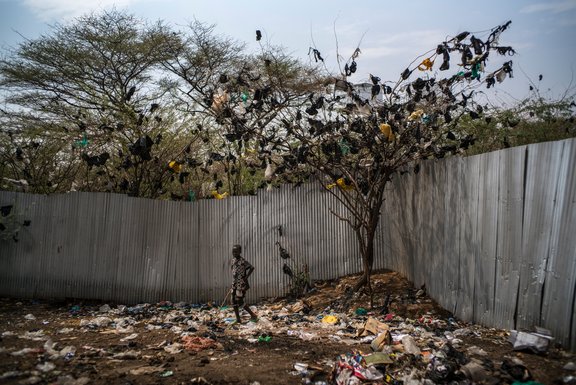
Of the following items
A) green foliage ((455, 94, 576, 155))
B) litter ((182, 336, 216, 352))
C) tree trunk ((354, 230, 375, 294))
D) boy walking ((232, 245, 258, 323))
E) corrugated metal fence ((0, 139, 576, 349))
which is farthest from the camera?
green foliage ((455, 94, 576, 155))

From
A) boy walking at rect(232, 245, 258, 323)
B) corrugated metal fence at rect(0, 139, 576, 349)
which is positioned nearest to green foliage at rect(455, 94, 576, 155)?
corrugated metal fence at rect(0, 139, 576, 349)

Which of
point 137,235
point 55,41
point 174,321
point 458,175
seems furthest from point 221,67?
point 458,175

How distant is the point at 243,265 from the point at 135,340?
1867mm

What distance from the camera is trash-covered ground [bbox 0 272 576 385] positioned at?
405cm

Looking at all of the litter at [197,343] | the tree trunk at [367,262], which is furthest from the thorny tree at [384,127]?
the litter at [197,343]

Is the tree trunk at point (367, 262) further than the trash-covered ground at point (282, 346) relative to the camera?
Yes

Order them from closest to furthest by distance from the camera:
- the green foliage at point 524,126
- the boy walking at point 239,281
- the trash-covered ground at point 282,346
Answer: the trash-covered ground at point 282,346 → the boy walking at point 239,281 → the green foliage at point 524,126

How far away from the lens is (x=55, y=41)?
443 inches

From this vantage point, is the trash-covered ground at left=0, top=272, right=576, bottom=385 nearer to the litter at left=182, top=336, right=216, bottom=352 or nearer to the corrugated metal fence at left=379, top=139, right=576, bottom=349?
the litter at left=182, top=336, right=216, bottom=352

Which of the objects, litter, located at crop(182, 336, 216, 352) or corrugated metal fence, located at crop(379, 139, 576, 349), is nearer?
corrugated metal fence, located at crop(379, 139, 576, 349)

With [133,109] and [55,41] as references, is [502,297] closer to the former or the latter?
[133,109]

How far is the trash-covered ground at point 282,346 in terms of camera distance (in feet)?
13.3

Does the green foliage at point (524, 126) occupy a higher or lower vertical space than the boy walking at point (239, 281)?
higher

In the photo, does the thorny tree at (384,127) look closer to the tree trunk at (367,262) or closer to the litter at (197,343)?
the tree trunk at (367,262)
